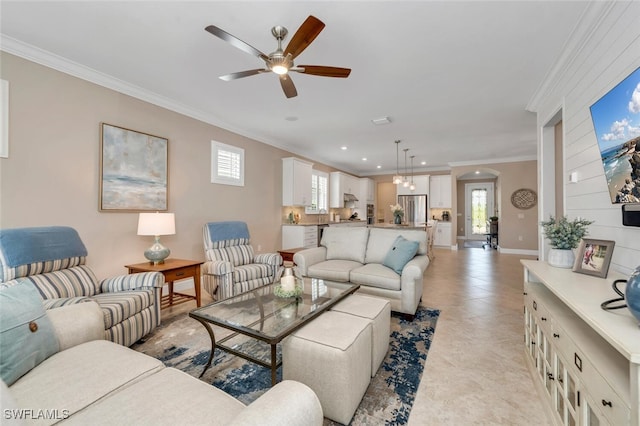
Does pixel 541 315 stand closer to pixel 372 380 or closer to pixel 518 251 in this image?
pixel 372 380

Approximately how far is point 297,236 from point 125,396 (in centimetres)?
477

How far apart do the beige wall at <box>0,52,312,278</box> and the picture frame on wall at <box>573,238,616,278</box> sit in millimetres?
4347

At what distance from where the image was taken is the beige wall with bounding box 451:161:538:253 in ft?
23.3

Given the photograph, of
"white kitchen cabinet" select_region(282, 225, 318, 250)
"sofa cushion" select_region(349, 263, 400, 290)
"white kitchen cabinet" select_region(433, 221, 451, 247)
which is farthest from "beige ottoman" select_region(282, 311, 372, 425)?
"white kitchen cabinet" select_region(433, 221, 451, 247)

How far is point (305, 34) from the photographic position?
1.78 m

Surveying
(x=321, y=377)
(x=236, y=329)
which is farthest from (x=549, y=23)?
(x=236, y=329)

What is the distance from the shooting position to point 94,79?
2936 millimetres

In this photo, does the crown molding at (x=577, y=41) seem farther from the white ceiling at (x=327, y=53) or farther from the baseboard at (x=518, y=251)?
the baseboard at (x=518, y=251)

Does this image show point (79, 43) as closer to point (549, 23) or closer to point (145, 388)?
point (145, 388)

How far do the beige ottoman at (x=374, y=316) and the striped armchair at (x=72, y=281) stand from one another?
170cm

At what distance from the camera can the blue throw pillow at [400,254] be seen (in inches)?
123

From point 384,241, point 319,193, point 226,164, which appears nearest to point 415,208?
point 319,193

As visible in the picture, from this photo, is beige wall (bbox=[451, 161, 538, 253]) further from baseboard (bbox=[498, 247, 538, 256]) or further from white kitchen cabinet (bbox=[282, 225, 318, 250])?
white kitchen cabinet (bbox=[282, 225, 318, 250])

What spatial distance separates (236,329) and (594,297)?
77.6 inches
